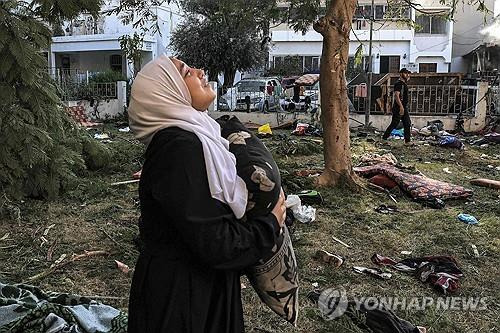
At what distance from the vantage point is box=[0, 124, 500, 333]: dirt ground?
3551 millimetres

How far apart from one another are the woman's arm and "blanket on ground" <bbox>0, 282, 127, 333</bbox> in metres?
1.64

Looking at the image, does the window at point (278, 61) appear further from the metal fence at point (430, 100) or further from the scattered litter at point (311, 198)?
the scattered litter at point (311, 198)

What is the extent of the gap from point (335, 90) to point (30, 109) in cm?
367

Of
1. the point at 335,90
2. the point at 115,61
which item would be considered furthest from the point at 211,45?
the point at 335,90

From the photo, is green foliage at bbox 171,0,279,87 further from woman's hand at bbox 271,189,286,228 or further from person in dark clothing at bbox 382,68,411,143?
woman's hand at bbox 271,189,286,228

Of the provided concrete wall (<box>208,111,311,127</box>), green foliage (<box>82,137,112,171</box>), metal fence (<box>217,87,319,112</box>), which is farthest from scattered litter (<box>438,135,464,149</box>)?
green foliage (<box>82,137,112,171</box>)

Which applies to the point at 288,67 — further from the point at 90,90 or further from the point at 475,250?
the point at 475,250

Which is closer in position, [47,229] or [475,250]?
[475,250]

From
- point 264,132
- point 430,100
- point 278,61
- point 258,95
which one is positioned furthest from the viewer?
point 278,61

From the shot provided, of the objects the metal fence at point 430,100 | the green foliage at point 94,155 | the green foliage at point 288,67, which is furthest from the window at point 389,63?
the green foliage at point 94,155

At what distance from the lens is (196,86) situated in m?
1.62

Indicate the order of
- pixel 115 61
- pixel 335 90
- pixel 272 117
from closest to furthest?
1. pixel 335 90
2. pixel 272 117
3. pixel 115 61

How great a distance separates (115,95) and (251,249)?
16459 mm

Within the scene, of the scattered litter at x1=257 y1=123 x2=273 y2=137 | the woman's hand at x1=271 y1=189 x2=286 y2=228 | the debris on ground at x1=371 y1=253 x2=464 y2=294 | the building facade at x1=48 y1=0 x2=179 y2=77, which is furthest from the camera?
the building facade at x1=48 y1=0 x2=179 y2=77
